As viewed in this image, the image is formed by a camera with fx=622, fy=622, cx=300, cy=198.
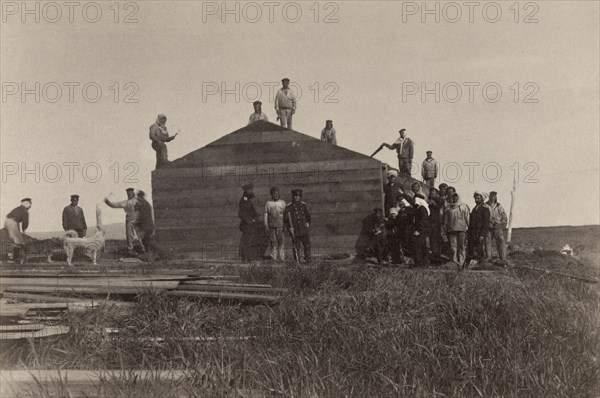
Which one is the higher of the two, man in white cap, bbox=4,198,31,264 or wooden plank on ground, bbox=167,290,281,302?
man in white cap, bbox=4,198,31,264

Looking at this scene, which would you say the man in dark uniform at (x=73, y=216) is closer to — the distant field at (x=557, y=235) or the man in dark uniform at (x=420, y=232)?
the man in dark uniform at (x=420, y=232)

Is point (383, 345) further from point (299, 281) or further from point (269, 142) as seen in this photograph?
point (269, 142)

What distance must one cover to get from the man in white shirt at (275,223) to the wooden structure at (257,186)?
2.87ft

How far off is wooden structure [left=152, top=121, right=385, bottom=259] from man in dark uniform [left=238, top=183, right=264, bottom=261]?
0.44 m

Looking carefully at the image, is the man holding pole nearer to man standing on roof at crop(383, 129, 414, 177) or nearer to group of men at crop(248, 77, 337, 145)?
man standing on roof at crop(383, 129, 414, 177)

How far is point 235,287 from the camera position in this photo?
6.92m

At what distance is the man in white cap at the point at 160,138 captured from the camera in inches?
649

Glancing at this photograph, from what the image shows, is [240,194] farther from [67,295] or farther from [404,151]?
[67,295]

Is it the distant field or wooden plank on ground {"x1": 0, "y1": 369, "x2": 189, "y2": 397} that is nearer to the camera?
wooden plank on ground {"x1": 0, "y1": 369, "x2": 189, "y2": 397}

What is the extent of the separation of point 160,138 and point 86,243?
3.95m

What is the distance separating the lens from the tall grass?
3.63m

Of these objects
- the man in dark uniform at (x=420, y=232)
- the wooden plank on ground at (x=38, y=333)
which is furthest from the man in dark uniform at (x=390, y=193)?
the wooden plank on ground at (x=38, y=333)

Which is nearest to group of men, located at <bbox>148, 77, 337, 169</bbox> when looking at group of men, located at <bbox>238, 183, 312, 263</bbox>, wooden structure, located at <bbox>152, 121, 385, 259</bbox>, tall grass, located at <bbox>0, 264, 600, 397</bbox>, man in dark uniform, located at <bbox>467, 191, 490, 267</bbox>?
wooden structure, located at <bbox>152, 121, 385, 259</bbox>

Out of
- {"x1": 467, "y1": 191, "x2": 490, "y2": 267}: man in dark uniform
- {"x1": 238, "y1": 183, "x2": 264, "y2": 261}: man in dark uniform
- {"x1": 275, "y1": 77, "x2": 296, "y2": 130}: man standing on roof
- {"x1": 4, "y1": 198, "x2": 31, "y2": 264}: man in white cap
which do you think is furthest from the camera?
{"x1": 275, "y1": 77, "x2": 296, "y2": 130}: man standing on roof
